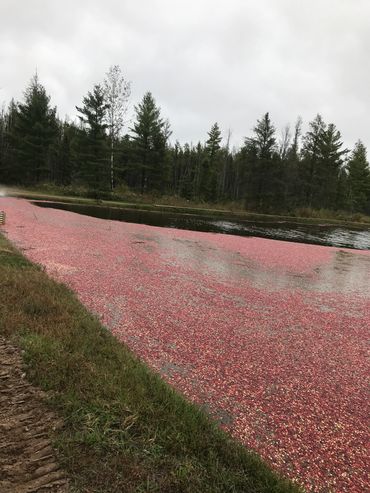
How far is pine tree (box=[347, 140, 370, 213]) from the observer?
62.8 m

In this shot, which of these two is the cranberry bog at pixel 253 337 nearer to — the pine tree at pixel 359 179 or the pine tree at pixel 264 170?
the pine tree at pixel 264 170

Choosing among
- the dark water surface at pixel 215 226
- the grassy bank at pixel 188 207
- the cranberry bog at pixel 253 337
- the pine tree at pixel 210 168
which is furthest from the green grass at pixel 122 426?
the pine tree at pixel 210 168

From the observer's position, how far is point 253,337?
5.75 m

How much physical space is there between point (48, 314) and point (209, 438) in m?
3.09

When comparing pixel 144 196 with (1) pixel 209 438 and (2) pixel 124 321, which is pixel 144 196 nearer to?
(2) pixel 124 321

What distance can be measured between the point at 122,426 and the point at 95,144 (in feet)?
123

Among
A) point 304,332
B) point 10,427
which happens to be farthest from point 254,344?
point 10,427

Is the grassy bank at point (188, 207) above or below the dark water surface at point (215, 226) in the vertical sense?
above

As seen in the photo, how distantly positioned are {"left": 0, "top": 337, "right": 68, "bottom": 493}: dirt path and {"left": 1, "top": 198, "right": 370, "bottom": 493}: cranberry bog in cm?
165

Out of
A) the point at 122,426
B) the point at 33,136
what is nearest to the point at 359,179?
the point at 33,136

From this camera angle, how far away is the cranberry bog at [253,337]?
11.1 feet

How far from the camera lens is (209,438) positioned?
9.78 ft

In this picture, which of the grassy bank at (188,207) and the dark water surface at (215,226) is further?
the grassy bank at (188,207)

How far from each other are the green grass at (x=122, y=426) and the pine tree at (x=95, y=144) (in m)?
33.9
